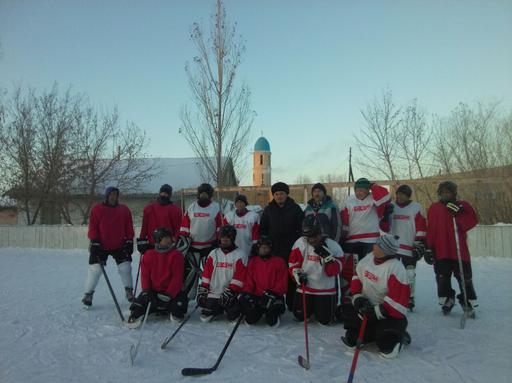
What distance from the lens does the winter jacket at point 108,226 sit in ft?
18.0

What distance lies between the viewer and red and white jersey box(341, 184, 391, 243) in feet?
16.5

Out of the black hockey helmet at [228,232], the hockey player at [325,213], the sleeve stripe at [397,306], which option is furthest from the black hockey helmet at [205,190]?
the sleeve stripe at [397,306]

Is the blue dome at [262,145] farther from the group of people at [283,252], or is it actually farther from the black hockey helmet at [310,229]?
the black hockey helmet at [310,229]

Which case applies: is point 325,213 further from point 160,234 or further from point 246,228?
point 160,234

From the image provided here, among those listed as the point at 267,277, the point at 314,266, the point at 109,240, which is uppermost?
the point at 109,240

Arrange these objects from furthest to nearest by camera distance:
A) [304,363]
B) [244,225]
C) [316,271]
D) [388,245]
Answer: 1. [244,225]
2. [316,271]
3. [388,245]
4. [304,363]

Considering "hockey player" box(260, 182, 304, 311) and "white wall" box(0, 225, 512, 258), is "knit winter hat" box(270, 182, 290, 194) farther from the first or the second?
"white wall" box(0, 225, 512, 258)

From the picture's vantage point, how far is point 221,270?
4918 mm

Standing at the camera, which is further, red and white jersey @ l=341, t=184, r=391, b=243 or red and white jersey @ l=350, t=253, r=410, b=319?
red and white jersey @ l=341, t=184, r=391, b=243

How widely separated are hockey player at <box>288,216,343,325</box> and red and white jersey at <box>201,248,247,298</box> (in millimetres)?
629

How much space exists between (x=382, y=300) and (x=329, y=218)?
1.28 meters

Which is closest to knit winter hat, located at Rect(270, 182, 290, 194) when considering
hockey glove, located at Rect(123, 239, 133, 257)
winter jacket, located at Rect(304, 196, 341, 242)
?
winter jacket, located at Rect(304, 196, 341, 242)

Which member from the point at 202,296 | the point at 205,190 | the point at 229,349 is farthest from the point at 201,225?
the point at 229,349

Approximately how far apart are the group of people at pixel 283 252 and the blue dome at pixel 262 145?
25595 mm
